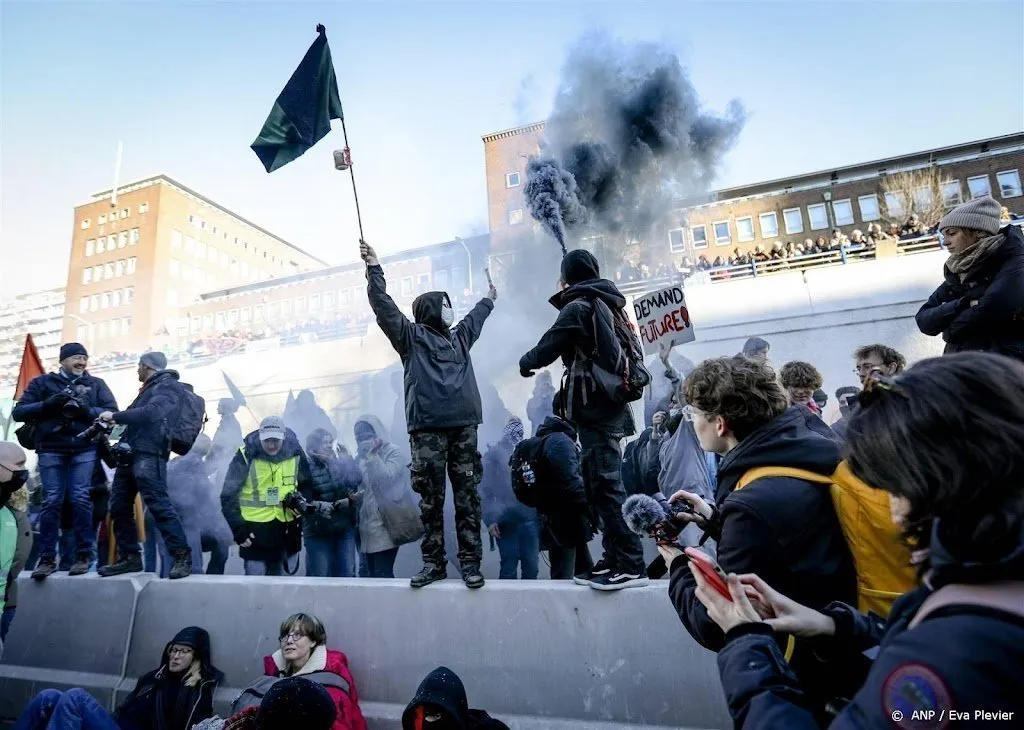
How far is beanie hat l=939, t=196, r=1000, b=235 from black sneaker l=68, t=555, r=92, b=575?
664 centimetres

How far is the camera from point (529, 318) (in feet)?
51.0

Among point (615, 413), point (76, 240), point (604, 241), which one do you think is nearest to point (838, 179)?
point (604, 241)

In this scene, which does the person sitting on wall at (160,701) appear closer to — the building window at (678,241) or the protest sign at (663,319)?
the protest sign at (663,319)

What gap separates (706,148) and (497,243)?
8.02 meters

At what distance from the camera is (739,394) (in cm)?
180

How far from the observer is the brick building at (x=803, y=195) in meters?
29.9

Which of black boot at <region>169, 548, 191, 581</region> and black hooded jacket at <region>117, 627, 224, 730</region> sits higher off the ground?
black boot at <region>169, 548, 191, 581</region>

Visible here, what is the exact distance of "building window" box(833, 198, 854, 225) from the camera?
111 ft

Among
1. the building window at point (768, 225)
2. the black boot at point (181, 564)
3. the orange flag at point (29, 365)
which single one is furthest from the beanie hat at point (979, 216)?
the building window at point (768, 225)

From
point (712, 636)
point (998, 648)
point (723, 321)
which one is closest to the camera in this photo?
point (998, 648)

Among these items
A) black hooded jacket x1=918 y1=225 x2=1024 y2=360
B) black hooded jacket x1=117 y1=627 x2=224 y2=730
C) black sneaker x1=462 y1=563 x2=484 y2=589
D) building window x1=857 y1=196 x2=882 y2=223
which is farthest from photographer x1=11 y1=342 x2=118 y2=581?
building window x1=857 y1=196 x2=882 y2=223

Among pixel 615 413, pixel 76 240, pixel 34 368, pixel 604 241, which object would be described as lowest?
pixel 615 413

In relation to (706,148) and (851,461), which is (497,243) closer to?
(706,148)

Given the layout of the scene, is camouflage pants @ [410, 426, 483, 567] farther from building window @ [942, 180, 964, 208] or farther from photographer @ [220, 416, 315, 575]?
building window @ [942, 180, 964, 208]
